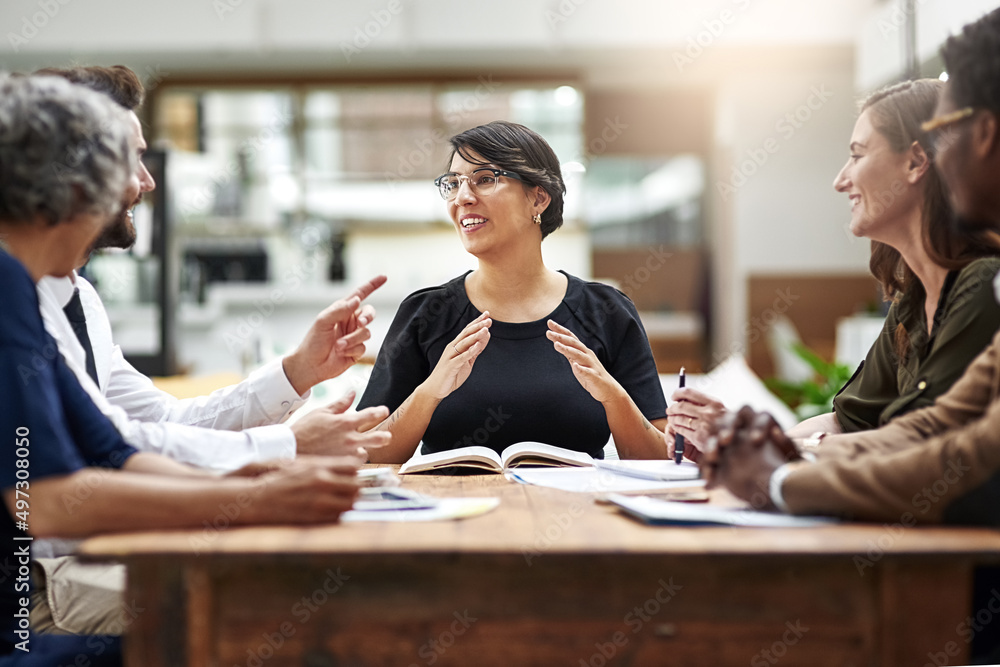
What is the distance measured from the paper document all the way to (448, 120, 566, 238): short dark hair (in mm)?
1162

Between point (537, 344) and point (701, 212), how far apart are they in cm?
595

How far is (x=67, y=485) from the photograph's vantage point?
1008mm

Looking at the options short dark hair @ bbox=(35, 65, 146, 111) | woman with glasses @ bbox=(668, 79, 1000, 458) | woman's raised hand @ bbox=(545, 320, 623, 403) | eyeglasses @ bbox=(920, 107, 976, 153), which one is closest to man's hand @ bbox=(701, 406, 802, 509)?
woman with glasses @ bbox=(668, 79, 1000, 458)

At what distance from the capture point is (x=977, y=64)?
1110 millimetres

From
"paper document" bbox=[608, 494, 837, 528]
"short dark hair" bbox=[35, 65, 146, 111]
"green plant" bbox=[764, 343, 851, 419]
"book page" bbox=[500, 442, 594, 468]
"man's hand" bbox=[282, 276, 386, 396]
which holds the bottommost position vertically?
"green plant" bbox=[764, 343, 851, 419]

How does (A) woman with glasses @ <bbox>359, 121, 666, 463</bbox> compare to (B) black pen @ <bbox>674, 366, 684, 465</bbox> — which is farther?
(A) woman with glasses @ <bbox>359, 121, 666, 463</bbox>

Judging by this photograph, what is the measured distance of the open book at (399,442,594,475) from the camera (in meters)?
1.58

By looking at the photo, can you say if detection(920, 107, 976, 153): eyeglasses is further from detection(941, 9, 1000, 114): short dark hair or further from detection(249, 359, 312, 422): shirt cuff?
detection(249, 359, 312, 422): shirt cuff

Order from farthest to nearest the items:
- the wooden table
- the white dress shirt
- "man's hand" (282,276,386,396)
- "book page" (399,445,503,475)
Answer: "man's hand" (282,276,386,396) < "book page" (399,445,503,475) < the white dress shirt < the wooden table

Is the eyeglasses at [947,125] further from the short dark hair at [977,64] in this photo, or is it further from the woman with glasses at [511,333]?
the woman with glasses at [511,333]

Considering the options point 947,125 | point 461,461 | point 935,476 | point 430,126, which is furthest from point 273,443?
point 430,126

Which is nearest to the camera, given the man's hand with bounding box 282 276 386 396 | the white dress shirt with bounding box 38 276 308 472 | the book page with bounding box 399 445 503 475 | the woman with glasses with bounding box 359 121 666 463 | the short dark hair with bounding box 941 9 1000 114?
the short dark hair with bounding box 941 9 1000 114

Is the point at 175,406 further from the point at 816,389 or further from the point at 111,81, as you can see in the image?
the point at 816,389

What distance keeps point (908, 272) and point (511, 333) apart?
906 millimetres
